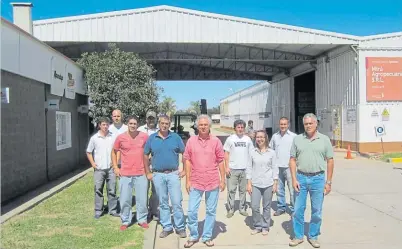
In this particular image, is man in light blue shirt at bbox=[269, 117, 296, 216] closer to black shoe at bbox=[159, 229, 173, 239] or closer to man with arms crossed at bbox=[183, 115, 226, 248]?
man with arms crossed at bbox=[183, 115, 226, 248]

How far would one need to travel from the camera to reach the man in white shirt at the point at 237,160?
7.44 meters

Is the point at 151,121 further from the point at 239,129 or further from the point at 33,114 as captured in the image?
the point at 33,114

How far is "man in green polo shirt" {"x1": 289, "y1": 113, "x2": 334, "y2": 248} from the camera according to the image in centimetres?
552

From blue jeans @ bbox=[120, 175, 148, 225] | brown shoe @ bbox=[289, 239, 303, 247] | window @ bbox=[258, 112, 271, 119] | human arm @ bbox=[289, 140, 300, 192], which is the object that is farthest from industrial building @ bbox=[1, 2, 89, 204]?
window @ bbox=[258, 112, 271, 119]

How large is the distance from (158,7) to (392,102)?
42.4ft

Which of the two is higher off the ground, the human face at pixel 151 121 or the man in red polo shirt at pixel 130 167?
the human face at pixel 151 121

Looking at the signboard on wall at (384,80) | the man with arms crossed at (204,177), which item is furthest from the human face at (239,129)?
the signboard on wall at (384,80)

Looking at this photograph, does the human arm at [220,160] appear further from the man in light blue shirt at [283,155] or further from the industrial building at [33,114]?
the industrial building at [33,114]

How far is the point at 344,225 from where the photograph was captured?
6699 mm

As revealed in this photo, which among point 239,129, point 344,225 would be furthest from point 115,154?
point 344,225

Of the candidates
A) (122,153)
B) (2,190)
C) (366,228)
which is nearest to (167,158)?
(122,153)

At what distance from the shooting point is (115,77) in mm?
17062

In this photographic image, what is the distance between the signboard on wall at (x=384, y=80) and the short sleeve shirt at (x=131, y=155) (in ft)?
55.4

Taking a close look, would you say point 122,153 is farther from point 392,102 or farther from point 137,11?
point 392,102
